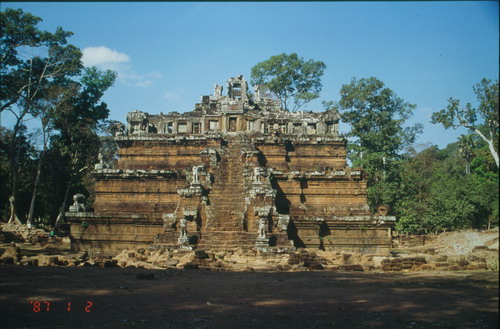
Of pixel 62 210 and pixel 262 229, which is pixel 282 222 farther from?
pixel 62 210

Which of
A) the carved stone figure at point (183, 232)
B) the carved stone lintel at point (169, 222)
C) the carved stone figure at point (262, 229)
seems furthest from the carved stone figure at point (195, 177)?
the carved stone figure at point (262, 229)

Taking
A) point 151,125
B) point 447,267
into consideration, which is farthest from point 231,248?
point 151,125

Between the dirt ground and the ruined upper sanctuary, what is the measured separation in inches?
256

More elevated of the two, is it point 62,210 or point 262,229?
point 62,210

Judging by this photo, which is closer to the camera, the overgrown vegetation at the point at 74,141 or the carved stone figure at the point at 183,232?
the carved stone figure at the point at 183,232

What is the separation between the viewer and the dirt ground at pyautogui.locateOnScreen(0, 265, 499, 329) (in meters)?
7.75

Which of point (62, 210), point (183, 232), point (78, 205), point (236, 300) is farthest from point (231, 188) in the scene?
point (62, 210)

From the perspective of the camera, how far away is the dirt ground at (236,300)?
775 cm

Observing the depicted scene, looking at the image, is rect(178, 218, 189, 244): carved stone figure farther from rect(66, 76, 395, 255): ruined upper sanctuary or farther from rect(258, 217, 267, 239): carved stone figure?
rect(258, 217, 267, 239): carved stone figure

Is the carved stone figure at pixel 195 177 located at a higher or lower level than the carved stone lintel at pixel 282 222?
higher

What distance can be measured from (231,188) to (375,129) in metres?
19.9

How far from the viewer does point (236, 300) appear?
10.0m

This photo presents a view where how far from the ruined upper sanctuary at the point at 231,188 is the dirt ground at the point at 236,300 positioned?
6508 mm

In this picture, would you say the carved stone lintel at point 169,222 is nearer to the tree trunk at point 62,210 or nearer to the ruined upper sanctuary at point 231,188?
the ruined upper sanctuary at point 231,188
